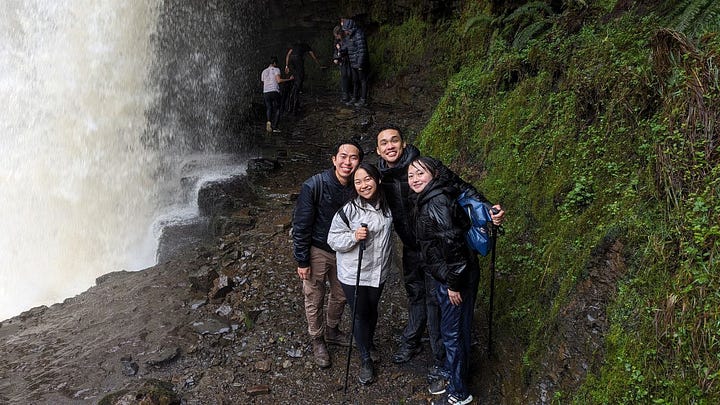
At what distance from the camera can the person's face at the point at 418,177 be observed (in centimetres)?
376

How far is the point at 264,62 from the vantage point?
16.0 meters

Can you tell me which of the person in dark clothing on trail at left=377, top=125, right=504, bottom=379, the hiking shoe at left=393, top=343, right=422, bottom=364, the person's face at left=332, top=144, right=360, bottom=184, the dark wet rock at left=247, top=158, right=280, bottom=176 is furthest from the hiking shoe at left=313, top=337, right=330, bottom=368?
the dark wet rock at left=247, top=158, right=280, bottom=176

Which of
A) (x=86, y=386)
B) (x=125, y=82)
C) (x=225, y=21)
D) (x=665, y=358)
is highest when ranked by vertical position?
(x=225, y=21)

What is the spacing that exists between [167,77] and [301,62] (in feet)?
13.1

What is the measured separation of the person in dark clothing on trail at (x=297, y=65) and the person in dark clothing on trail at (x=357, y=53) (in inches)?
70.6

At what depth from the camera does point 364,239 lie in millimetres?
4004

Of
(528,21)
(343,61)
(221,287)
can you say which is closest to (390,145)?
(221,287)

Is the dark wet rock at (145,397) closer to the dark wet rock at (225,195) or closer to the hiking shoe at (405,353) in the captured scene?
the hiking shoe at (405,353)

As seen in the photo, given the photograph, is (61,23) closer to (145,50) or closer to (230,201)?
(145,50)

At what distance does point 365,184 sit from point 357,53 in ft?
31.1

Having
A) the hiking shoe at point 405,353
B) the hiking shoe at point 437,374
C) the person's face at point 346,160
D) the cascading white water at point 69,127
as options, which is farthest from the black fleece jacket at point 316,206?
the cascading white water at point 69,127

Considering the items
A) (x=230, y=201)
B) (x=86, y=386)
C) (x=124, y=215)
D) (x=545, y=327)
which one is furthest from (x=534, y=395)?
(x=124, y=215)

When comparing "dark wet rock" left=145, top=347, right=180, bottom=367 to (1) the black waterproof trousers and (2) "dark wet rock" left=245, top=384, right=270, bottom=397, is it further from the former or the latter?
(1) the black waterproof trousers

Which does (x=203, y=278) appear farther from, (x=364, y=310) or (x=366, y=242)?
(x=366, y=242)
